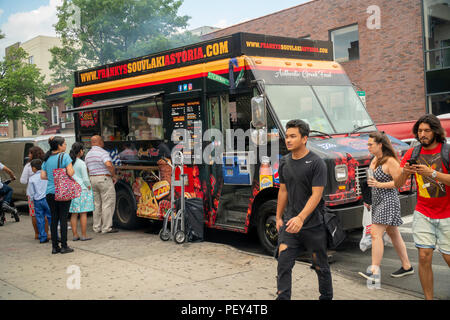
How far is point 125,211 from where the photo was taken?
31.7 feet

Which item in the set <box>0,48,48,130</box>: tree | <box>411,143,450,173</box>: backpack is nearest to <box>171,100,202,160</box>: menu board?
<box>411,143,450,173</box>: backpack

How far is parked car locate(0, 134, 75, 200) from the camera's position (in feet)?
42.7

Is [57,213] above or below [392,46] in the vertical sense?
below

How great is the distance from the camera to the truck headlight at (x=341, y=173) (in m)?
→ 6.03

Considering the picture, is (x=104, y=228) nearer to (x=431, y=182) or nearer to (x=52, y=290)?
(x=52, y=290)

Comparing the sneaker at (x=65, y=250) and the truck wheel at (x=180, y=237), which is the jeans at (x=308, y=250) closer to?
the truck wheel at (x=180, y=237)

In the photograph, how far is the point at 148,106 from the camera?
8656mm

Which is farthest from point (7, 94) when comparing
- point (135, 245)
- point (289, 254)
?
point (289, 254)

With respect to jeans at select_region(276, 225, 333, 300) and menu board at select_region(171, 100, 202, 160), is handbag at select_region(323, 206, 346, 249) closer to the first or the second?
jeans at select_region(276, 225, 333, 300)

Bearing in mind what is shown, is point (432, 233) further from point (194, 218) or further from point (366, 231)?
point (194, 218)

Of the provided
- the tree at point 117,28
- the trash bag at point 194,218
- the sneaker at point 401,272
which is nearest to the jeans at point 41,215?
the trash bag at point 194,218

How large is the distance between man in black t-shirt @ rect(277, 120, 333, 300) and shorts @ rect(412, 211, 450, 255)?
93 centimetres

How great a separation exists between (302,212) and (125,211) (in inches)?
245

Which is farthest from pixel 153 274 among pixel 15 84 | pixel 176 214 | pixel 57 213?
pixel 15 84
